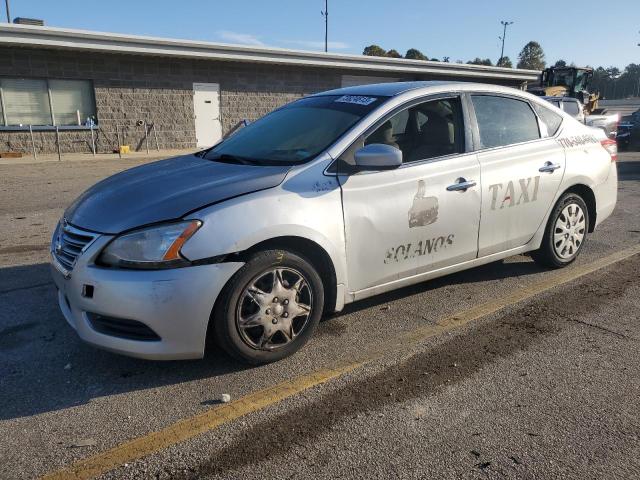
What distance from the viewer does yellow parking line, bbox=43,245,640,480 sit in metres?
2.40

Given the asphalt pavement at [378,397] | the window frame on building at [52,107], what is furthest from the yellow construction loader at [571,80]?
the asphalt pavement at [378,397]

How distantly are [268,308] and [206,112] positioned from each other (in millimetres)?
Result: 19310

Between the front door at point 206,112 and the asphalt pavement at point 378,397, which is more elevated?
the front door at point 206,112

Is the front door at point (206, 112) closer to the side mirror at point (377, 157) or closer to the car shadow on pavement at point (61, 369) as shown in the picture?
the car shadow on pavement at point (61, 369)

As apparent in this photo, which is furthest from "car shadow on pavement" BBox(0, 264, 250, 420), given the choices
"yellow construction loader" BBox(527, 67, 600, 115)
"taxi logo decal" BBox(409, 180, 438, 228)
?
"yellow construction loader" BBox(527, 67, 600, 115)

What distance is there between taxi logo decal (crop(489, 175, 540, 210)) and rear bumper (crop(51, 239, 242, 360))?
230 centimetres

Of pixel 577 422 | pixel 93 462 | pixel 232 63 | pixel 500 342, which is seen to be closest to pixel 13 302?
pixel 93 462

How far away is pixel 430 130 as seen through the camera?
4.25 metres

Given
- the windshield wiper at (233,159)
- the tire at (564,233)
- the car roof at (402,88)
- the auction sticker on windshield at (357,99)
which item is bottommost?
the tire at (564,233)

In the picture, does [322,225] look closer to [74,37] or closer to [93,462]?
[93,462]

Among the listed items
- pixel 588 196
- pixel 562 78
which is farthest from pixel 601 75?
pixel 588 196

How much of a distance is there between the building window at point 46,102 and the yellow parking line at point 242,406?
17.7 metres

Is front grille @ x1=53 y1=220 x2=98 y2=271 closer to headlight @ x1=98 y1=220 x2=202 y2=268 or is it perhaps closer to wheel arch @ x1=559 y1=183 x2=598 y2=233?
headlight @ x1=98 y1=220 x2=202 y2=268

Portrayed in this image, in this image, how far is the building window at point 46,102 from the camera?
17.2 metres
